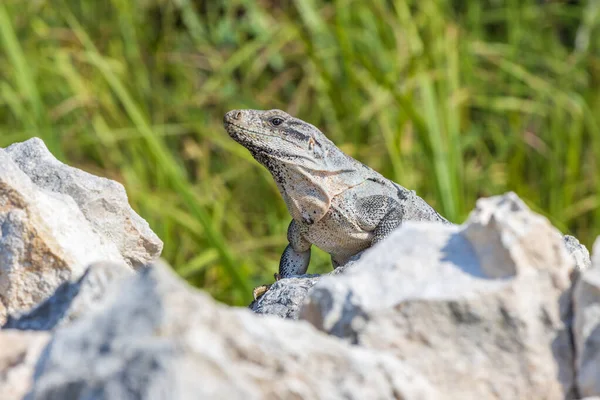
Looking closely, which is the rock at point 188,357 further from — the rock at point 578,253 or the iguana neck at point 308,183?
the iguana neck at point 308,183

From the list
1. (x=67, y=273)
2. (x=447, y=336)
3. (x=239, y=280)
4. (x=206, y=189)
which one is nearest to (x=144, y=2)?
(x=206, y=189)

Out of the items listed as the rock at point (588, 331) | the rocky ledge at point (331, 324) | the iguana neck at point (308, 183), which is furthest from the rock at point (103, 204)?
the rock at point (588, 331)

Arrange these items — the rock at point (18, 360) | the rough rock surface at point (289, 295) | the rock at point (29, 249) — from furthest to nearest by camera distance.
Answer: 1. the rough rock surface at point (289, 295)
2. the rock at point (29, 249)
3. the rock at point (18, 360)

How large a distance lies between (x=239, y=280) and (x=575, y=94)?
10.5 ft

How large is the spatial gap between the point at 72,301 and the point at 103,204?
0.82 metres

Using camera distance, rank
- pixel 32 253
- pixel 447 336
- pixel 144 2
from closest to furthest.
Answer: pixel 447 336, pixel 32 253, pixel 144 2

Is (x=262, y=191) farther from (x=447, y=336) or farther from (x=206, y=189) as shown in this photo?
(x=447, y=336)

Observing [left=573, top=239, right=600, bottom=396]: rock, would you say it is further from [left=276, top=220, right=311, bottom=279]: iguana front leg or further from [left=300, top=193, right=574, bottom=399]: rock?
[left=276, top=220, right=311, bottom=279]: iguana front leg

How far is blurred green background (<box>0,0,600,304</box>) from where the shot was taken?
21.3 feet

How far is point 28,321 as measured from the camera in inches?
89.2

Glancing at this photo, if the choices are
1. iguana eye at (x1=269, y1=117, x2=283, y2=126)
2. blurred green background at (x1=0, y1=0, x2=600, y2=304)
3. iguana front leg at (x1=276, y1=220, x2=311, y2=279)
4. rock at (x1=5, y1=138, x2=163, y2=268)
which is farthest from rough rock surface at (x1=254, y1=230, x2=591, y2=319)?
blurred green background at (x1=0, y1=0, x2=600, y2=304)

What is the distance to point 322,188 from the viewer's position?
3.84 metres

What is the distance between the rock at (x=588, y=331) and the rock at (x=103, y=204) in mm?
1404

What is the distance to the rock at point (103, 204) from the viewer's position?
293cm
